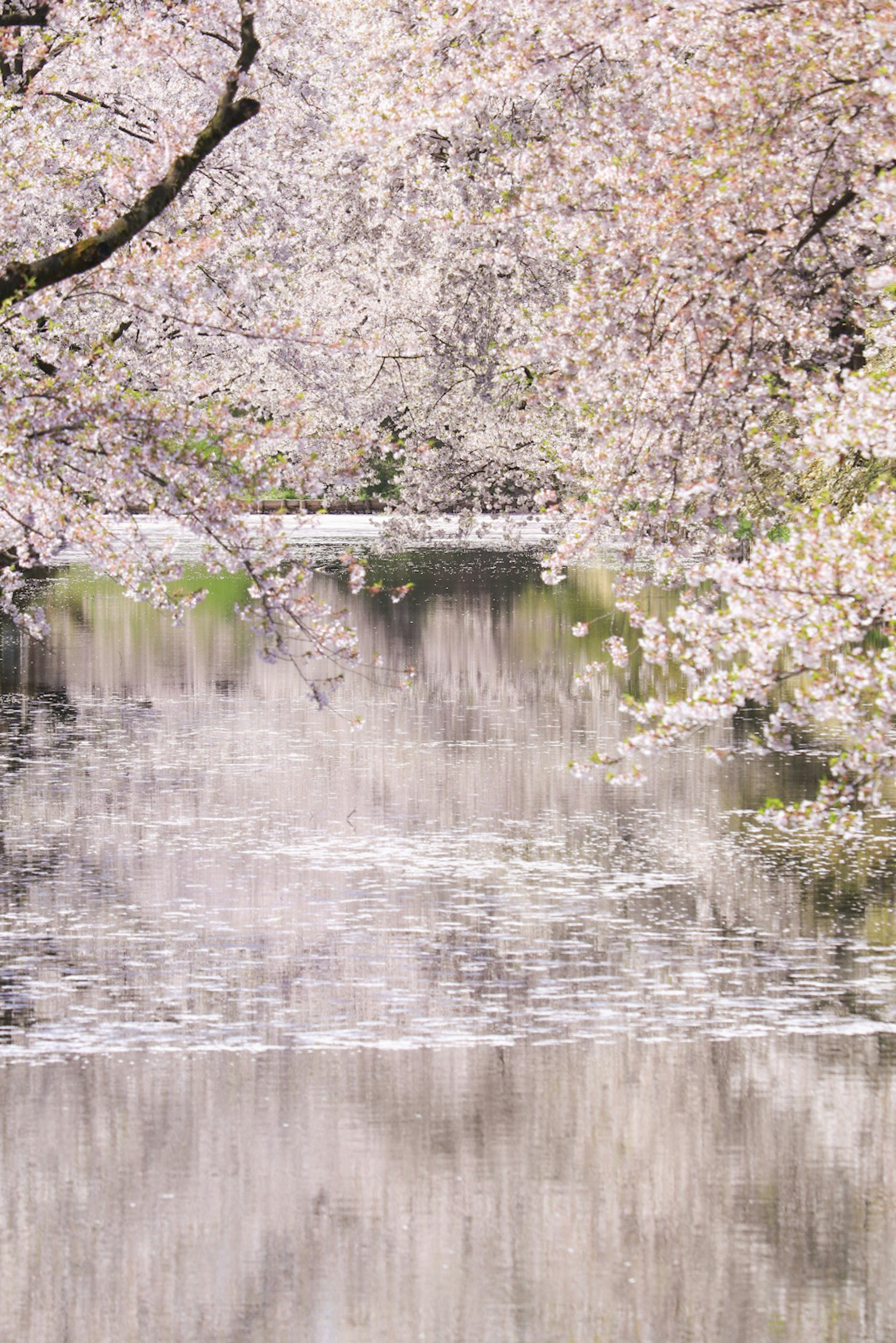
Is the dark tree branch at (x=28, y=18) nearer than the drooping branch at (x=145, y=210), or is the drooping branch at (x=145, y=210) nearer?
the drooping branch at (x=145, y=210)

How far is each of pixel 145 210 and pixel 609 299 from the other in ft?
11.6

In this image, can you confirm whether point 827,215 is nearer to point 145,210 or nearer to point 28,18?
Result: point 145,210

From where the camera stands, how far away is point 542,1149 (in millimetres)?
9188

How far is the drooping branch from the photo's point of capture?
1492 centimetres

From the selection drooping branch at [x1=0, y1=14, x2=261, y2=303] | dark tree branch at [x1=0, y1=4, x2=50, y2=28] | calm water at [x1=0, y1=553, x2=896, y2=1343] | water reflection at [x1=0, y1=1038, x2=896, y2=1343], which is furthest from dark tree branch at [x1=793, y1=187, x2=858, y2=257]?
dark tree branch at [x1=0, y1=4, x2=50, y2=28]

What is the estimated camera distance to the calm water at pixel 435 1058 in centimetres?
769

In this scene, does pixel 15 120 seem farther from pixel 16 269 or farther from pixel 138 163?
pixel 16 269

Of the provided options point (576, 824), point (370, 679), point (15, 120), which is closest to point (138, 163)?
point (15, 120)

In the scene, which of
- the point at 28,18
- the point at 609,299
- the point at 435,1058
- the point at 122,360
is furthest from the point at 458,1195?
the point at 122,360

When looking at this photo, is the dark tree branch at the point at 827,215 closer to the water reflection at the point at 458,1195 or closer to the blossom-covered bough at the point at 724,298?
the blossom-covered bough at the point at 724,298

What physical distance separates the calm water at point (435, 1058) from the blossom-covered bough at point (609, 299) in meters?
1.43

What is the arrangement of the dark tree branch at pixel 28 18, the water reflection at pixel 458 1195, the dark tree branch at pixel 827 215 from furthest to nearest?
the dark tree branch at pixel 28 18, the dark tree branch at pixel 827 215, the water reflection at pixel 458 1195

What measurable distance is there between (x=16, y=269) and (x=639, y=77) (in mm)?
5562

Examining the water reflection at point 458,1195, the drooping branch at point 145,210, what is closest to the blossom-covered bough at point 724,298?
the water reflection at point 458,1195
